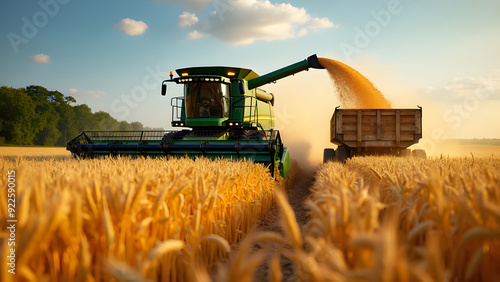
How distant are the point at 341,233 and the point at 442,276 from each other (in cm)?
69

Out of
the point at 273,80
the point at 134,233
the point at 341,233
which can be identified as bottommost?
the point at 134,233

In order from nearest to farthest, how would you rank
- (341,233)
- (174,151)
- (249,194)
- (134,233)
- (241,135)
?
(341,233), (134,233), (249,194), (174,151), (241,135)

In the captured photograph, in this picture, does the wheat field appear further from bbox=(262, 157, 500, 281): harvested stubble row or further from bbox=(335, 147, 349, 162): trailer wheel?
bbox=(335, 147, 349, 162): trailer wheel

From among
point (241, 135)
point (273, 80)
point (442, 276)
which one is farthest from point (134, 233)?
point (273, 80)

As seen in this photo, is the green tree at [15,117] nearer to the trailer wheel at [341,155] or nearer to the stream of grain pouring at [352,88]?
the stream of grain pouring at [352,88]

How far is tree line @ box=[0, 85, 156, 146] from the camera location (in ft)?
134

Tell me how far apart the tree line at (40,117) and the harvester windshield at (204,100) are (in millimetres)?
39995

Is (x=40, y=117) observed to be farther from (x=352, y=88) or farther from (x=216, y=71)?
(x=352, y=88)

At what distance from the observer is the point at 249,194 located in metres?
4.90

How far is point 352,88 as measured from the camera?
40.6 feet

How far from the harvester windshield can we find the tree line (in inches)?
1575

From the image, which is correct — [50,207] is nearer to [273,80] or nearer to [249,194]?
[249,194]

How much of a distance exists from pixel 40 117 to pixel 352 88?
152ft

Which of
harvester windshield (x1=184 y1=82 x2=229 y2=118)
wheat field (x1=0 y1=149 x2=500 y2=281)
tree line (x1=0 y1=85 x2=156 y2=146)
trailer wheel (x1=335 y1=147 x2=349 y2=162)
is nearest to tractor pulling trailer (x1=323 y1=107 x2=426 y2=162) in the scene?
trailer wheel (x1=335 y1=147 x2=349 y2=162)
